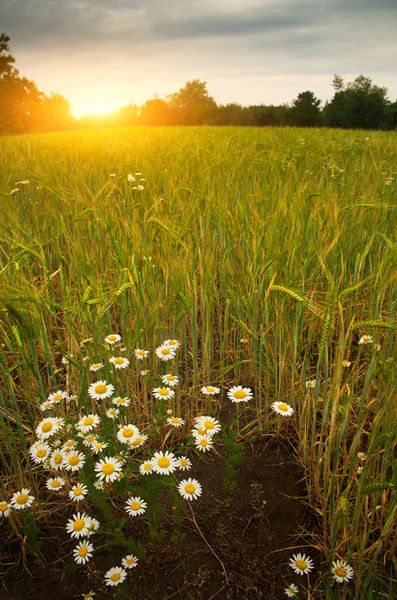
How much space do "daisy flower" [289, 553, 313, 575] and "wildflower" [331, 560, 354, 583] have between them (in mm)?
81

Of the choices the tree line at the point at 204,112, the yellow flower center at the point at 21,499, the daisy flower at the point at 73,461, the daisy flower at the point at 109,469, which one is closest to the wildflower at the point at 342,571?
the daisy flower at the point at 109,469

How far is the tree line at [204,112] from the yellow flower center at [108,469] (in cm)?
3651

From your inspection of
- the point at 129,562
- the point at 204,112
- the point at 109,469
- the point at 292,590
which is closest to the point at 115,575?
the point at 129,562

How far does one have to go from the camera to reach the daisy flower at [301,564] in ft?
4.12

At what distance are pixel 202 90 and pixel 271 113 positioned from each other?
A: 16833 millimetres

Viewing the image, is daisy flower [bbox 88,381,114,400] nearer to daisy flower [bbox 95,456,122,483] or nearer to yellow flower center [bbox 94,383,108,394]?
yellow flower center [bbox 94,383,108,394]

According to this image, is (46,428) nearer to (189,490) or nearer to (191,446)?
(189,490)

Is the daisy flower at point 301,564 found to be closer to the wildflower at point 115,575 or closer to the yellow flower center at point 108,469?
the wildflower at point 115,575

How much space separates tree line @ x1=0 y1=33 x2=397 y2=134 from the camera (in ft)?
118

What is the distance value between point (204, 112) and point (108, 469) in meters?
43.7

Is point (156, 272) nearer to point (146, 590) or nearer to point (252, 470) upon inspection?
point (252, 470)

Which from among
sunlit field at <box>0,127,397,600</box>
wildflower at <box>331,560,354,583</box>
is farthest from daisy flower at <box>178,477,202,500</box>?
wildflower at <box>331,560,354,583</box>

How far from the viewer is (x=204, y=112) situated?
40.8 meters

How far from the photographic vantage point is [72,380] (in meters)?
1.90
